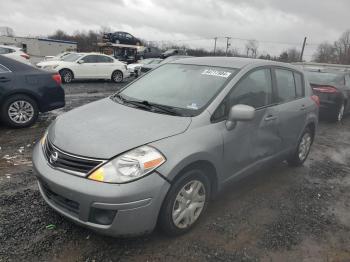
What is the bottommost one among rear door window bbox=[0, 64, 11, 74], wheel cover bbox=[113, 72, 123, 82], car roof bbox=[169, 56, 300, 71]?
wheel cover bbox=[113, 72, 123, 82]

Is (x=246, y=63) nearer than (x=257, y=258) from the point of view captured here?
No

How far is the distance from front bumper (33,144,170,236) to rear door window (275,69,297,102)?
2461mm

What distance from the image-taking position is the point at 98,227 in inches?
107

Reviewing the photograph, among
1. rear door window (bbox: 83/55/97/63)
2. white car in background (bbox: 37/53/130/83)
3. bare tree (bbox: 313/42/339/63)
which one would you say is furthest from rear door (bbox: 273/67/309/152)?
bare tree (bbox: 313/42/339/63)

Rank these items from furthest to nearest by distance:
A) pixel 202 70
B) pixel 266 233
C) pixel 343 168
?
pixel 343 168 < pixel 202 70 < pixel 266 233

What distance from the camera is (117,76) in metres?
17.8

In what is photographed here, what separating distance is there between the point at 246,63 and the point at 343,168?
9.84ft

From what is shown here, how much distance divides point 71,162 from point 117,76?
15460 mm

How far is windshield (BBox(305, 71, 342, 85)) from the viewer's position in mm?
9426

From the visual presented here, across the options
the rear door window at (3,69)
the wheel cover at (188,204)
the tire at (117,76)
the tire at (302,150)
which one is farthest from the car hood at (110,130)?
the tire at (117,76)

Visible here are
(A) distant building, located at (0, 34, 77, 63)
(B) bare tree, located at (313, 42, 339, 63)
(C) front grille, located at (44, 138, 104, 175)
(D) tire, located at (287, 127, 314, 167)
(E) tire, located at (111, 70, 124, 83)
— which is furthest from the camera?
(B) bare tree, located at (313, 42, 339, 63)

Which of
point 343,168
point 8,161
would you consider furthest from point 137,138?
point 343,168

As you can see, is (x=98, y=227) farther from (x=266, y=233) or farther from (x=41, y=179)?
(x=266, y=233)

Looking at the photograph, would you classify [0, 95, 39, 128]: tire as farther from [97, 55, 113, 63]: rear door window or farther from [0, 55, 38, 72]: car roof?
[97, 55, 113, 63]: rear door window
